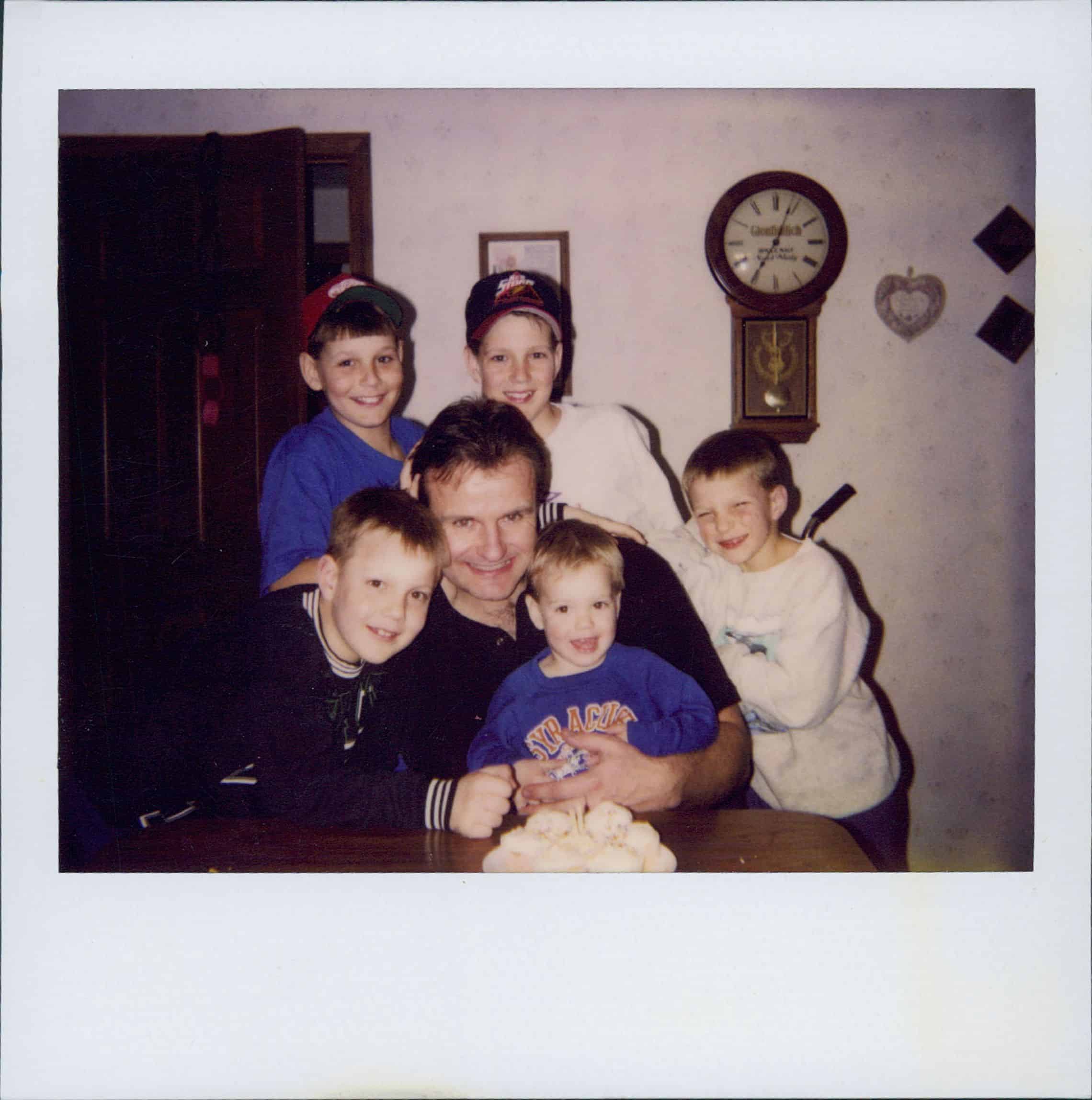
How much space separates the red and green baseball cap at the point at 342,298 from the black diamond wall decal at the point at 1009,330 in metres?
0.97

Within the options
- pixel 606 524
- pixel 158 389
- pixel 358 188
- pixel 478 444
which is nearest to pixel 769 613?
pixel 606 524

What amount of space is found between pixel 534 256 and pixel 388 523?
1.61 ft

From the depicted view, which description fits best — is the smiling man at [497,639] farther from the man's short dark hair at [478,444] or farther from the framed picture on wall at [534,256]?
the framed picture on wall at [534,256]

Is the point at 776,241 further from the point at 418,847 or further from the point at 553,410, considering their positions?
the point at 418,847

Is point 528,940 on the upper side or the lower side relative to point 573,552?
lower

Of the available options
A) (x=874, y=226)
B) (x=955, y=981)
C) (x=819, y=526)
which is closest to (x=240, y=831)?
(x=819, y=526)

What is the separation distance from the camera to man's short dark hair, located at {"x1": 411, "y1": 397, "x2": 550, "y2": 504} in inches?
54.7

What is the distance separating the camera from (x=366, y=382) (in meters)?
1.43

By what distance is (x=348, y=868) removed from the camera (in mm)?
1376

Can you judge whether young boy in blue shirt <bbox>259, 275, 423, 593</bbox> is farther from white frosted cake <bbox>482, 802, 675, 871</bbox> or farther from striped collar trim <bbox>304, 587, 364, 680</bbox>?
white frosted cake <bbox>482, 802, 675, 871</bbox>

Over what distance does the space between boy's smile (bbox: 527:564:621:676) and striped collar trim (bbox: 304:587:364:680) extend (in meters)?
0.29

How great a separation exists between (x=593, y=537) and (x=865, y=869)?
0.69m

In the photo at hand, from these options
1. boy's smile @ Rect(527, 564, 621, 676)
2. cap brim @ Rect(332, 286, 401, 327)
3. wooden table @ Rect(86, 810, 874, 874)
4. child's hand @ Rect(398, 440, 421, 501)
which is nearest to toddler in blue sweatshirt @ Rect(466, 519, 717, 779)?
boy's smile @ Rect(527, 564, 621, 676)

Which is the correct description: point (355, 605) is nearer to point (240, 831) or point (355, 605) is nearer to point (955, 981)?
point (240, 831)
